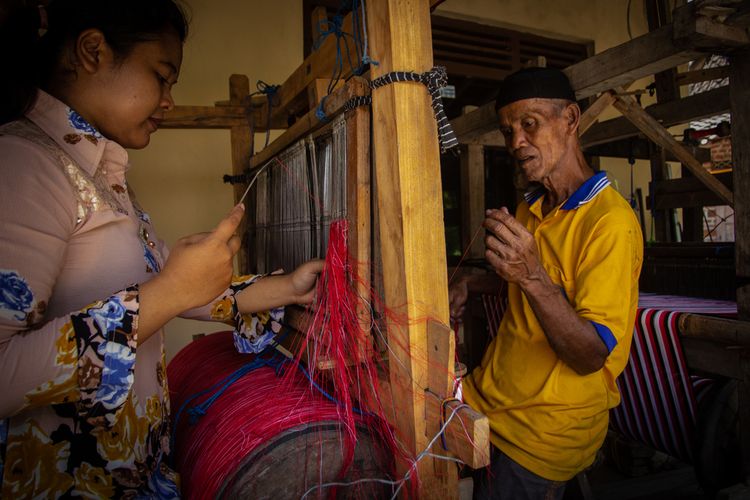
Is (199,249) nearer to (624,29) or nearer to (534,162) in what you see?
(534,162)

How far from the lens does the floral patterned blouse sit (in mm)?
817

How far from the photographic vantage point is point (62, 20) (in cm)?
105

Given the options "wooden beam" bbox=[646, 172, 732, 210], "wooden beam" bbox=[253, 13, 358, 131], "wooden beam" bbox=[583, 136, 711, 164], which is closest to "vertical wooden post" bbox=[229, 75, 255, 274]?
"wooden beam" bbox=[253, 13, 358, 131]

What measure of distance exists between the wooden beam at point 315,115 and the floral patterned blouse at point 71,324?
1.75 ft

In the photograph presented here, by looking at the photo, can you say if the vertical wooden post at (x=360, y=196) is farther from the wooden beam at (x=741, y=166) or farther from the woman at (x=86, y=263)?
the wooden beam at (x=741, y=166)

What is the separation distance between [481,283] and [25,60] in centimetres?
168

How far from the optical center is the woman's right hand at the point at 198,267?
95cm

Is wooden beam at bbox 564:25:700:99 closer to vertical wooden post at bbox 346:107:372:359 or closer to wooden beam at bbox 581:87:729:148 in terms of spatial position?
vertical wooden post at bbox 346:107:372:359

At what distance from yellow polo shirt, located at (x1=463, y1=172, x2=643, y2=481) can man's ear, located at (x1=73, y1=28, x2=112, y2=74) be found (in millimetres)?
1320

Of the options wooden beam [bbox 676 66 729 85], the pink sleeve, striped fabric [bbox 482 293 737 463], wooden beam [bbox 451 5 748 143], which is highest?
wooden beam [bbox 676 66 729 85]

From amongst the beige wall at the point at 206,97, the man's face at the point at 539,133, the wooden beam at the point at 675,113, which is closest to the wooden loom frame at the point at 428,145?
the man's face at the point at 539,133

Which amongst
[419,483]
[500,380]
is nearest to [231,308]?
[419,483]

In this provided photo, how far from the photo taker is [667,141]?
2.30 meters

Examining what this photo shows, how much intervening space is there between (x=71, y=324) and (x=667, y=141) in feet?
8.21
